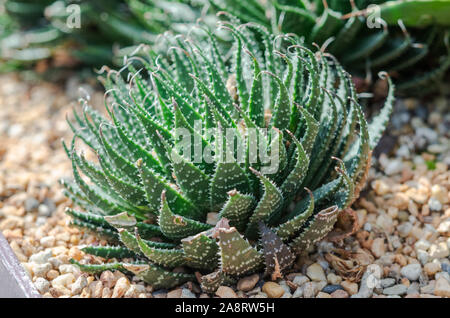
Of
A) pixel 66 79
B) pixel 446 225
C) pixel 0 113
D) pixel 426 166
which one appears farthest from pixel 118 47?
pixel 446 225

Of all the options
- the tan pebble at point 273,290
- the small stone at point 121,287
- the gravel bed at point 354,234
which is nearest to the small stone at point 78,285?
the gravel bed at point 354,234

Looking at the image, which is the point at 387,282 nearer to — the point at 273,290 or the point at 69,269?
the point at 273,290

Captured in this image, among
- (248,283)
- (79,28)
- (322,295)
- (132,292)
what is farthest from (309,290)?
(79,28)

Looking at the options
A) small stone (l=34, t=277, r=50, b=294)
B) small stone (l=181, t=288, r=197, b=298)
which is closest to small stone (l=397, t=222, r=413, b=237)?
small stone (l=181, t=288, r=197, b=298)

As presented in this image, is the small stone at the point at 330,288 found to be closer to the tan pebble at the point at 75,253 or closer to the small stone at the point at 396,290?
the small stone at the point at 396,290
